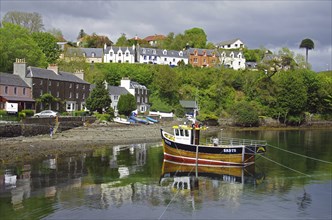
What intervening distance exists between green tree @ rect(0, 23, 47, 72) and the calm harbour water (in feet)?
117

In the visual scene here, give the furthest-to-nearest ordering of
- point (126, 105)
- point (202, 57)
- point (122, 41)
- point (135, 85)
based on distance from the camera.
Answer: point (122, 41) < point (202, 57) < point (135, 85) < point (126, 105)

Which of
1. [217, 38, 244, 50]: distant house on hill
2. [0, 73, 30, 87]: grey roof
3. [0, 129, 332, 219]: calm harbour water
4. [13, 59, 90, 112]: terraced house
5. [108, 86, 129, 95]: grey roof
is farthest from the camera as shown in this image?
[217, 38, 244, 50]: distant house on hill

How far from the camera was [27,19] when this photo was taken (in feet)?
337

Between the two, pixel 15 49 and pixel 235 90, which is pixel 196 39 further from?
pixel 15 49

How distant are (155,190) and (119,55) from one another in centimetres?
8770

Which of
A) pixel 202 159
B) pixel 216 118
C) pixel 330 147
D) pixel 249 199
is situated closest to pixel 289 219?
pixel 249 199

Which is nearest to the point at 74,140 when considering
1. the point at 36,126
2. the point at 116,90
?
the point at 36,126

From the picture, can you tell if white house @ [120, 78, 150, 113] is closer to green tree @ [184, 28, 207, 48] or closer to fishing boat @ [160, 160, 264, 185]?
green tree @ [184, 28, 207, 48]

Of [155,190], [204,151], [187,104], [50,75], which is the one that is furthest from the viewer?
[187,104]

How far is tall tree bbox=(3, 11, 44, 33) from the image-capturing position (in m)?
97.9

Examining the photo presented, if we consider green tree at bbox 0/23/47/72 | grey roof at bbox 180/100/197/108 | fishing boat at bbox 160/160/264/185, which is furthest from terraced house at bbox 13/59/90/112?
fishing boat at bbox 160/160/264/185

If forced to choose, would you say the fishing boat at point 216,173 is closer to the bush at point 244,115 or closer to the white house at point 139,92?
the bush at point 244,115

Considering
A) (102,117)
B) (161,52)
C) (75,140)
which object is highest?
(161,52)

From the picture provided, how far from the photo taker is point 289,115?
324 feet
